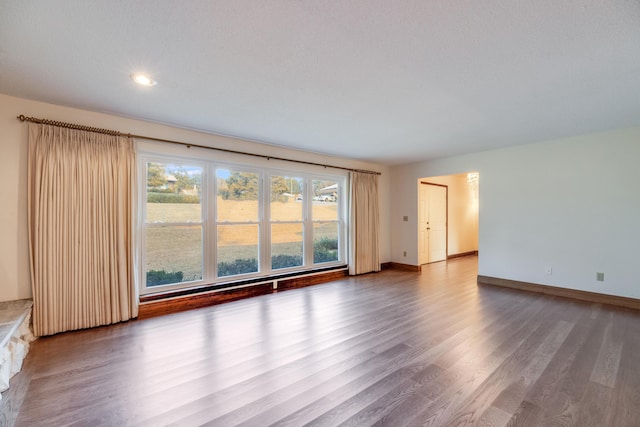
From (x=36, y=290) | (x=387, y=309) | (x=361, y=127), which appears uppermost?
(x=361, y=127)

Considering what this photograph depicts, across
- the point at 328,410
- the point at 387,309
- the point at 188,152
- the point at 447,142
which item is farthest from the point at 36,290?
the point at 447,142

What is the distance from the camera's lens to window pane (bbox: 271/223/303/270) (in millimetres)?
4934

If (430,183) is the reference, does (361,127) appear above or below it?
above

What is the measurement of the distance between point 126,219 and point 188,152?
3.99 feet

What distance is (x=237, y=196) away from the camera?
4508mm

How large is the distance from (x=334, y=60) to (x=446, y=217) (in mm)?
6915

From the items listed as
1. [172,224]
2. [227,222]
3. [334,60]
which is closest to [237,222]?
[227,222]

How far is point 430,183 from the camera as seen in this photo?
24.1 feet

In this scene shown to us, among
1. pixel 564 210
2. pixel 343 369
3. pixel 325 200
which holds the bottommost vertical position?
pixel 343 369

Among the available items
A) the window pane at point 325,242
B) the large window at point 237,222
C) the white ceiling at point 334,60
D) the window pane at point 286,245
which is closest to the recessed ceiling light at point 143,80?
the white ceiling at point 334,60

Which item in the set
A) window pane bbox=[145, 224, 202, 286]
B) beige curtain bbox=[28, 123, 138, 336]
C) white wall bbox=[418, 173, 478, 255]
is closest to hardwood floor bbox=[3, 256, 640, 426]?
beige curtain bbox=[28, 123, 138, 336]

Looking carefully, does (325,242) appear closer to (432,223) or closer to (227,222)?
(227,222)

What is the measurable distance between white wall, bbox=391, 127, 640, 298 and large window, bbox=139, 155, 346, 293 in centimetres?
313

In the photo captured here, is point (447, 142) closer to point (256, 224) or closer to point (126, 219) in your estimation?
point (256, 224)
